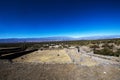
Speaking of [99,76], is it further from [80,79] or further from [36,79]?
[36,79]

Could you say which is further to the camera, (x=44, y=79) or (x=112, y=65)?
(x=112, y=65)

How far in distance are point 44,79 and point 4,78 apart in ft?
8.52

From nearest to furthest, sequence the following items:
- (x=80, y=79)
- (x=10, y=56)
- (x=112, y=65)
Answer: (x=80, y=79), (x=112, y=65), (x=10, y=56)

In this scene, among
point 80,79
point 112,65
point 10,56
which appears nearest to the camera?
point 80,79

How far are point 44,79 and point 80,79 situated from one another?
2174mm

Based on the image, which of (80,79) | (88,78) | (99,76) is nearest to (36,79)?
(80,79)

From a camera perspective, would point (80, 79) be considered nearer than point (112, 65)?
Yes

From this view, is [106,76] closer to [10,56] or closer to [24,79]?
[24,79]

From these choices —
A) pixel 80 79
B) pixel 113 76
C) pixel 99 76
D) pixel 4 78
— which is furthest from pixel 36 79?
pixel 113 76

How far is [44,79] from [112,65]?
5.96 m

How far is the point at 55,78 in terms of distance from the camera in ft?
27.0

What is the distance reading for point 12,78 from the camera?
27.4 ft

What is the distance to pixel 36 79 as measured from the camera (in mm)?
8039

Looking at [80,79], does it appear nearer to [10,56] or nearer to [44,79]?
[44,79]
